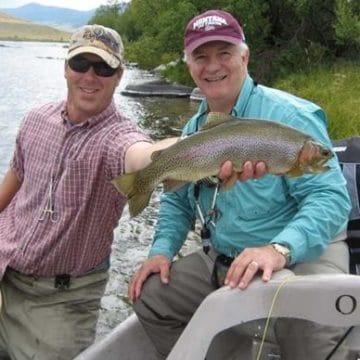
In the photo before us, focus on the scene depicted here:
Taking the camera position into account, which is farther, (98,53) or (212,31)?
(98,53)

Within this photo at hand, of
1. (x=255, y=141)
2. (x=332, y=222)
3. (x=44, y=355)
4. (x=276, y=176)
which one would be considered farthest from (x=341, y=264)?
(x=44, y=355)

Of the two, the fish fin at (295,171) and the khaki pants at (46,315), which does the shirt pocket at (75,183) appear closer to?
the khaki pants at (46,315)

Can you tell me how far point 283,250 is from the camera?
284 centimetres

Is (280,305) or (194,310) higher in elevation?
(280,305)

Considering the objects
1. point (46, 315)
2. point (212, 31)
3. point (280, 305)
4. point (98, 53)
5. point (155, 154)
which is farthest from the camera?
point (46, 315)

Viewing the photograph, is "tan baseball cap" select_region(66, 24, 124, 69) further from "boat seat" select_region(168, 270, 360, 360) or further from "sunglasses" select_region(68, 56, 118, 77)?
"boat seat" select_region(168, 270, 360, 360)

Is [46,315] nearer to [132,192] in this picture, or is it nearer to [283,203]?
[132,192]

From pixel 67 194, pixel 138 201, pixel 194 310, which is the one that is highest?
pixel 138 201

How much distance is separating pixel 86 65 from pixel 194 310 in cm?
151

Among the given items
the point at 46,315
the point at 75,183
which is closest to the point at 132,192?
the point at 75,183

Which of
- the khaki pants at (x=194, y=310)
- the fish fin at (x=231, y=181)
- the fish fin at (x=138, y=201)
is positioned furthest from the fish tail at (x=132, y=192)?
the khaki pants at (x=194, y=310)

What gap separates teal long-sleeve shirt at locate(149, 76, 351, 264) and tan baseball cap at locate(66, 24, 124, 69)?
2.76 ft

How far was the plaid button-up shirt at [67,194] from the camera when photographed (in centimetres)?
365

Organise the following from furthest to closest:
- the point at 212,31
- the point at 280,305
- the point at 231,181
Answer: the point at 212,31 < the point at 231,181 < the point at 280,305
